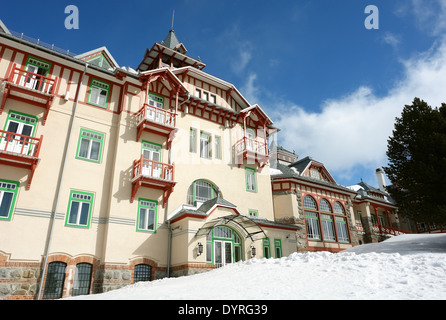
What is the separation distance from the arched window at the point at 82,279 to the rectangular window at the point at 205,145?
11019 millimetres

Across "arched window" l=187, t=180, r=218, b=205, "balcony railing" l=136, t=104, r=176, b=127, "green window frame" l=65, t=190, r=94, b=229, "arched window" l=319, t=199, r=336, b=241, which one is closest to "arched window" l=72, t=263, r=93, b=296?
"green window frame" l=65, t=190, r=94, b=229

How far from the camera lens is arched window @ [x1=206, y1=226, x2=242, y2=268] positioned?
18.2m

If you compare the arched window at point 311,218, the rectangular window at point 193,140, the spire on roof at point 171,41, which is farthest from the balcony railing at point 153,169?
the arched window at point 311,218

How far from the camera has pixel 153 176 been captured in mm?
18562

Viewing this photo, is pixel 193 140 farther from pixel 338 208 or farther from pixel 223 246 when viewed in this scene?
pixel 338 208

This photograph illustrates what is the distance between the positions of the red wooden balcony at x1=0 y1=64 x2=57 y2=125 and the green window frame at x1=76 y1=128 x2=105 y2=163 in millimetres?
2302

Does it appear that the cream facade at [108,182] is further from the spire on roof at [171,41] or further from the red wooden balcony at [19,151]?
the spire on roof at [171,41]

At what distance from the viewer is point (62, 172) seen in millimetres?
16781

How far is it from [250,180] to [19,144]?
53.6 ft

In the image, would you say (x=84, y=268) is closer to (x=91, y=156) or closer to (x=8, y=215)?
(x=8, y=215)

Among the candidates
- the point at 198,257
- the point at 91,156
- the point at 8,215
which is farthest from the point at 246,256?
the point at 8,215

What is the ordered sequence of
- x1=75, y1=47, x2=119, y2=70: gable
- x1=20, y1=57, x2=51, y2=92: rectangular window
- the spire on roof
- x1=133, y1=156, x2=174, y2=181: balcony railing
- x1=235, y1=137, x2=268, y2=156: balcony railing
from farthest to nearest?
1. the spire on roof
2. x1=235, y1=137, x2=268, y2=156: balcony railing
3. x1=75, y1=47, x2=119, y2=70: gable
4. x1=133, y1=156, x2=174, y2=181: balcony railing
5. x1=20, y1=57, x2=51, y2=92: rectangular window

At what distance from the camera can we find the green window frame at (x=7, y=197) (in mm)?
14773

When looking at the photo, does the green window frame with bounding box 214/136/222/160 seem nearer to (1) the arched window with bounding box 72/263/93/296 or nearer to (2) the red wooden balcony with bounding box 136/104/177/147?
(2) the red wooden balcony with bounding box 136/104/177/147
